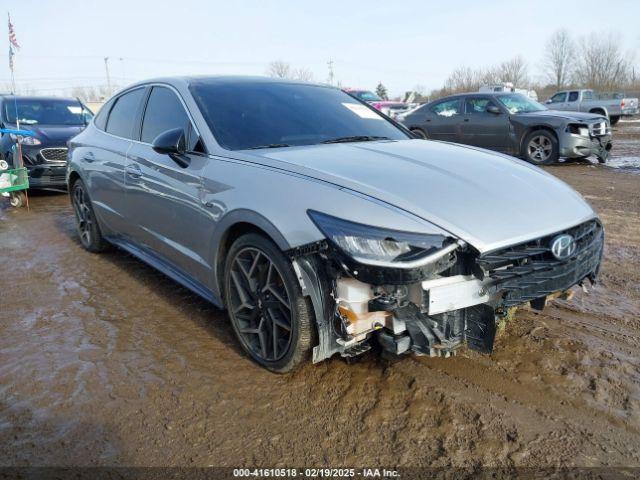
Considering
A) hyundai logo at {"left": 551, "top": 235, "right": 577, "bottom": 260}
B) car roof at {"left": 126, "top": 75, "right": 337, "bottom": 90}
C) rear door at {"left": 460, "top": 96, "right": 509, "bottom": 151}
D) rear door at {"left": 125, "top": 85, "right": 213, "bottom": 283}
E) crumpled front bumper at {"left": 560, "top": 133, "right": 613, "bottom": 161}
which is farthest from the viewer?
rear door at {"left": 460, "top": 96, "right": 509, "bottom": 151}

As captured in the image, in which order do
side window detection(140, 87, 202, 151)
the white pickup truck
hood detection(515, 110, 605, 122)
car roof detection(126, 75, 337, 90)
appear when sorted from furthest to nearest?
the white pickup truck < hood detection(515, 110, 605, 122) < car roof detection(126, 75, 337, 90) < side window detection(140, 87, 202, 151)

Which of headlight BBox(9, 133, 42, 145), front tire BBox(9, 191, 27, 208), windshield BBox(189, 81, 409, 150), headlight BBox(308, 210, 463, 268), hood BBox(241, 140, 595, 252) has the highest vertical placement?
windshield BBox(189, 81, 409, 150)

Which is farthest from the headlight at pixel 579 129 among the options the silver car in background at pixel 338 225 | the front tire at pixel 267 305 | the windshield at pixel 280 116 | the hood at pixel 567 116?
the front tire at pixel 267 305

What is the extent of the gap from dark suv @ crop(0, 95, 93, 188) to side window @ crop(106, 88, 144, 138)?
12.5 ft

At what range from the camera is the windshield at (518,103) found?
10.6m

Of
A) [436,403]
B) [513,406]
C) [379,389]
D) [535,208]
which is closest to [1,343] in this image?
[379,389]

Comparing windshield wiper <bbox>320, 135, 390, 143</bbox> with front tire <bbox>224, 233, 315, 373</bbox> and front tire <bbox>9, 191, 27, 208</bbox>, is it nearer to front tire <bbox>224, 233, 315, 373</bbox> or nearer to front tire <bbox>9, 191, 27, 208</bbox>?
front tire <bbox>224, 233, 315, 373</bbox>

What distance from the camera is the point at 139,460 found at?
2123mm

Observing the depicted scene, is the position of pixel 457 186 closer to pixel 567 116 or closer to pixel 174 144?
pixel 174 144

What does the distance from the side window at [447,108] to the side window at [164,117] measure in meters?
9.03

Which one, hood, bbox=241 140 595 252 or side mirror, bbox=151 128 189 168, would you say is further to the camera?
side mirror, bbox=151 128 189 168

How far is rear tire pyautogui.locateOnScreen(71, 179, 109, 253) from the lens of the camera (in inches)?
195

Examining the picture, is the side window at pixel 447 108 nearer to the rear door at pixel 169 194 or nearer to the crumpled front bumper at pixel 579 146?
the crumpled front bumper at pixel 579 146

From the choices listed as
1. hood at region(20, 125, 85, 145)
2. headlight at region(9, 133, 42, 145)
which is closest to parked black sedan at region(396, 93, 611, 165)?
hood at region(20, 125, 85, 145)
